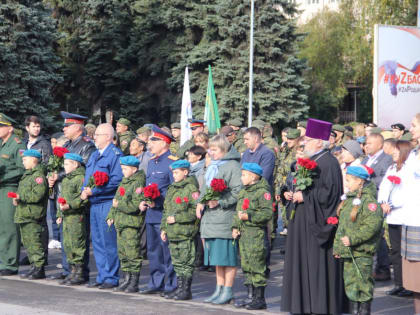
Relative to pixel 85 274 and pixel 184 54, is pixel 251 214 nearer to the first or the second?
pixel 85 274

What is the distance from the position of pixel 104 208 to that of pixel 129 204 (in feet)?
1.90

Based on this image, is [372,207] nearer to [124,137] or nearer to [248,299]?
[248,299]

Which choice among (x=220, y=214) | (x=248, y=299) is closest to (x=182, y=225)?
(x=220, y=214)

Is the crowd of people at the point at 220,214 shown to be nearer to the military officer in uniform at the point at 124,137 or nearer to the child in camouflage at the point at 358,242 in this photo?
the child in camouflage at the point at 358,242

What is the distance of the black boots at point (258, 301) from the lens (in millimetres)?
8578

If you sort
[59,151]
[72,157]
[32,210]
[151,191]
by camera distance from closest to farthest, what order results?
[151,191] → [72,157] → [59,151] → [32,210]

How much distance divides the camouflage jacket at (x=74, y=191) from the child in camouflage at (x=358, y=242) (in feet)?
11.8

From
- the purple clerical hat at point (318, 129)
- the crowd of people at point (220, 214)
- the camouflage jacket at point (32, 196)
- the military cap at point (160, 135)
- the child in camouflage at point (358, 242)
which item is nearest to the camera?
the child in camouflage at point (358, 242)

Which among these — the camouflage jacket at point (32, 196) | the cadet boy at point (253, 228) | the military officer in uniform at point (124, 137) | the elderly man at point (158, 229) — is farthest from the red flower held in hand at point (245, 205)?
the military officer in uniform at point (124, 137)

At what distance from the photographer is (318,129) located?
805 centimetres

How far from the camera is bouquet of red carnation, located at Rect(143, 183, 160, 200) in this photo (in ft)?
30.3

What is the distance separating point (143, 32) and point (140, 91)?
2.73 m

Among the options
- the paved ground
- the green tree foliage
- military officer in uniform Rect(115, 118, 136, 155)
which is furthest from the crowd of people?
the green tree foliage

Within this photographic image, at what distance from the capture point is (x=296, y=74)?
34312 millimetres
